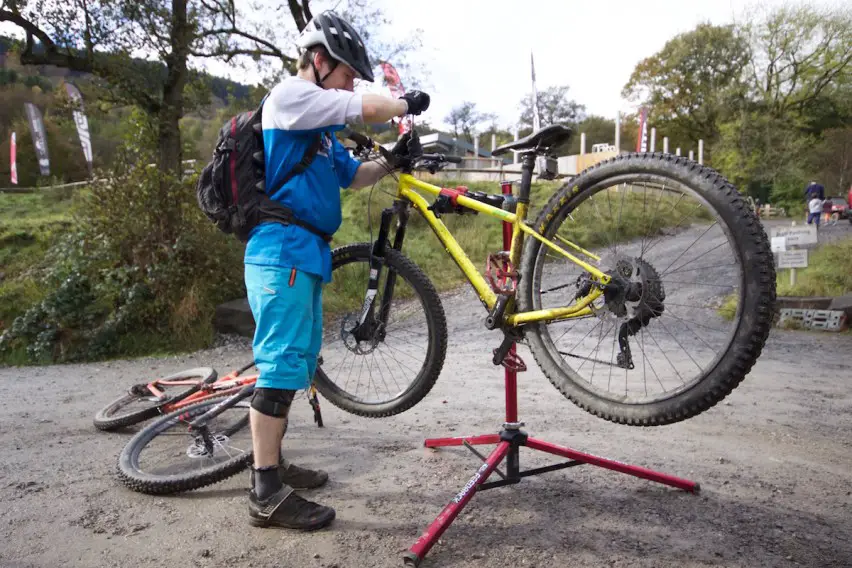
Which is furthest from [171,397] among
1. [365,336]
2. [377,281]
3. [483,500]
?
[483,500]

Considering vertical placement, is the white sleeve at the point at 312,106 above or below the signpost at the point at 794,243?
above

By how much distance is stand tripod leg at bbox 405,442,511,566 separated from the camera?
86.4 inches

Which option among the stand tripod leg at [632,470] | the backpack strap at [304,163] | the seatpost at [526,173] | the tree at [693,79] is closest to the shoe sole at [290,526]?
the stand tripod leg at [632,470]

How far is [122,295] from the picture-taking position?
816cm

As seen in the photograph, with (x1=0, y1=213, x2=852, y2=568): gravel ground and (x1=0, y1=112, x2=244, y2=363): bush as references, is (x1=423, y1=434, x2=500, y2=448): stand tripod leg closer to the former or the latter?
(x1=0, y1=213, x2=852, y2=568): gravel ground

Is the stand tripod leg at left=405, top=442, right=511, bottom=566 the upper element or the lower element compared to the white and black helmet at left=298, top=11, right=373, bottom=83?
lower

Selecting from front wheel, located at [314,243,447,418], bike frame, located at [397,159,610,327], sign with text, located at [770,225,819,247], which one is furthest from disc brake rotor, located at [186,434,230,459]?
sign with text, located at [770,225,819,247]

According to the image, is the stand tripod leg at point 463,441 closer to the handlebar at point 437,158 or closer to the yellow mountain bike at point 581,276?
the yellow mountain bike at point 581,276

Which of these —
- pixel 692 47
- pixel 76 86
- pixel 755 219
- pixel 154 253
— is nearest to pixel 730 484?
pixel 755 219

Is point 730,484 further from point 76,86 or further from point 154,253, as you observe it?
point 76,86

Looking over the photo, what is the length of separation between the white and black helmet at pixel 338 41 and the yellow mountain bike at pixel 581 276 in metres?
0.54

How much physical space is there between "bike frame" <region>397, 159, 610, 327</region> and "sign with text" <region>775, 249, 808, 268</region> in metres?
7.60

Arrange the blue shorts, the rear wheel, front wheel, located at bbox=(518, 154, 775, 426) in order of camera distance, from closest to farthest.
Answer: front wheel, located at bbox=(518, 154, 775, 426)
the blue shorts
the rear wheel

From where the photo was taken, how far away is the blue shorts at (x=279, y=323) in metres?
2.50
